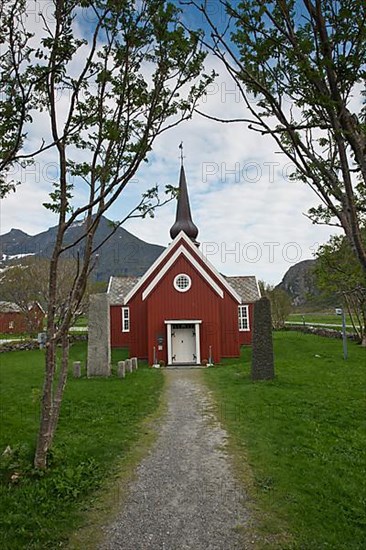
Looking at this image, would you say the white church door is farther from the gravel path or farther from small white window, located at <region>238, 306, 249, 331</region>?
the gravel path

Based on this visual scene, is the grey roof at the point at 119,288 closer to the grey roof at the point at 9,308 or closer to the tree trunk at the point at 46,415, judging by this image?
the grey roof at the point at 9,308

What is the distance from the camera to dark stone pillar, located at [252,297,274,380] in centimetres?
1516

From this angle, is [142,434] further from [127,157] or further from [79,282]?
[127,157]

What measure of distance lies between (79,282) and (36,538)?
344cm

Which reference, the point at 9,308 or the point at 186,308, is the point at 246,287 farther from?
the point at 9,308

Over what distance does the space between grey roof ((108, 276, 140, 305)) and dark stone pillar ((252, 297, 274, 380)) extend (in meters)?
16.4

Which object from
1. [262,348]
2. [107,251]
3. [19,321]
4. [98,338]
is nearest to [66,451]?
[262,348]

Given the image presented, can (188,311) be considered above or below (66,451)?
above

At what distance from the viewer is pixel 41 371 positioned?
1958 centimetres

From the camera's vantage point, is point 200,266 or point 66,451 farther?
point 200,266

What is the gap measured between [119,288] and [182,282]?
1059cm

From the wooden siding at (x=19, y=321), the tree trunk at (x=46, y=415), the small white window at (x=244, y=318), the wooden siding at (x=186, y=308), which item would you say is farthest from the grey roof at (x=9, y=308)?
the tree trunk at (x=46, y=415)

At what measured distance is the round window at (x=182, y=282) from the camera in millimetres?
23562

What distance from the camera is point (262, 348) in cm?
1527
